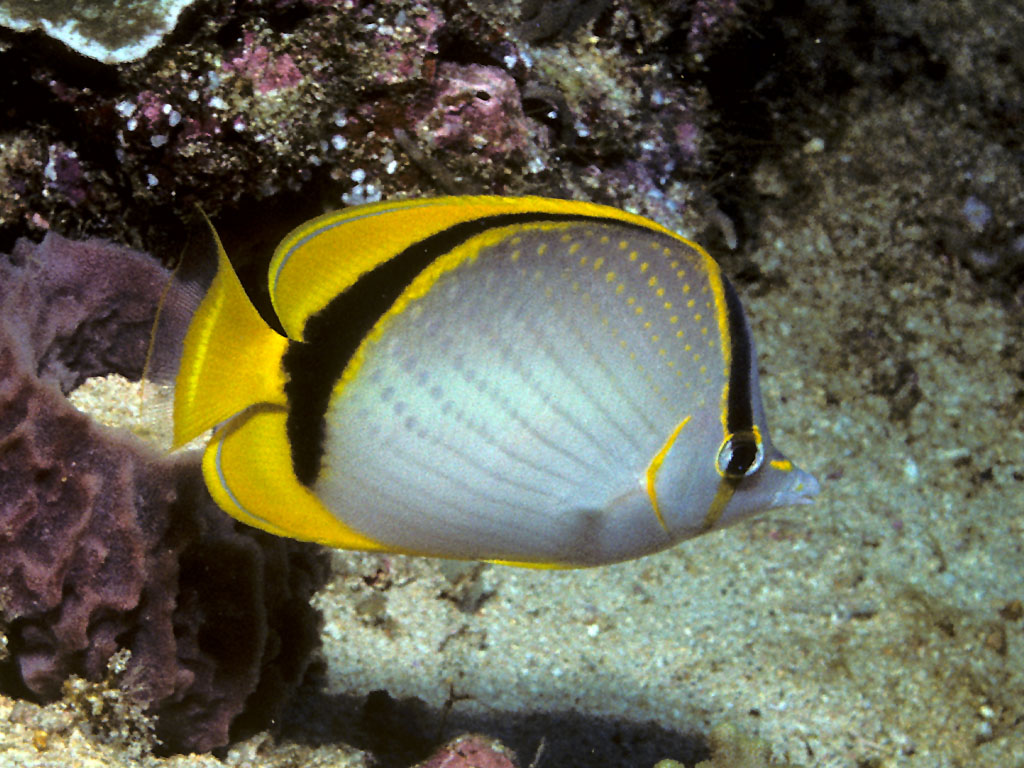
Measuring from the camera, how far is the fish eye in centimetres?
170

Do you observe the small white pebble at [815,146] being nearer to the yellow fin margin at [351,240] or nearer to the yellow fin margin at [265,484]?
the yellow fin margin at [351,240]

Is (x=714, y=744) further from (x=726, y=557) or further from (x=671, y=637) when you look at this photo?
(x=726, y=557)

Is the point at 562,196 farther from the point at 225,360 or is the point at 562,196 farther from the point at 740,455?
the point at 225,360

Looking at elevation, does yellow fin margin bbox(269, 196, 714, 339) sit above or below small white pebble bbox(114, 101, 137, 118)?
below

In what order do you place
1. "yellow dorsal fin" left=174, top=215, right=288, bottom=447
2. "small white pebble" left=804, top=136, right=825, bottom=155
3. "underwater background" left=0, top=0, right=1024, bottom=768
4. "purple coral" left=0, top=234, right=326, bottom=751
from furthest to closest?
1. "small white pebble" left=804, top=136, right=825, bottom=155
2. "underwater background" left=0, top=0, right=1024, bottom=768
3. "purple coral" left=0, top=234, right=326, bottom=751
4. "yellow dorsal fin" left=174, top=215, right=288, bottom=447

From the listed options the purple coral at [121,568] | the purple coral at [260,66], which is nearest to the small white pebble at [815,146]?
the purple coral at [260,66]

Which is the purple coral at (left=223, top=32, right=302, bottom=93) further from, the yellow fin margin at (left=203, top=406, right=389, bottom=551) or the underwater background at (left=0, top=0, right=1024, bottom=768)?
the yellow fin margin at (left=203, top=406, right=389, bottom=551)

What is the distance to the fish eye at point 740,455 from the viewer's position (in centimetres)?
170

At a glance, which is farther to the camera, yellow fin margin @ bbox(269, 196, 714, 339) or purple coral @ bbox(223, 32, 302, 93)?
purple coral @ bbox(223, 32, 302, 93)

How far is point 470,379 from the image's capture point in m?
1.56

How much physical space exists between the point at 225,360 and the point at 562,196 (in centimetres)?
199

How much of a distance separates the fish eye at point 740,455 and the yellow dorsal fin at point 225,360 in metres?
0.94

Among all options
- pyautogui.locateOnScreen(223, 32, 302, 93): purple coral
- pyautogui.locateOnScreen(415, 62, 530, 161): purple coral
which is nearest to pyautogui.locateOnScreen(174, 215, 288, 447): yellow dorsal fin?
pyautogui.locateOnScreen(223, 32, 302, 93): purple coral

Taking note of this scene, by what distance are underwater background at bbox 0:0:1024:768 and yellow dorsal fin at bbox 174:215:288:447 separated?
932 mm
